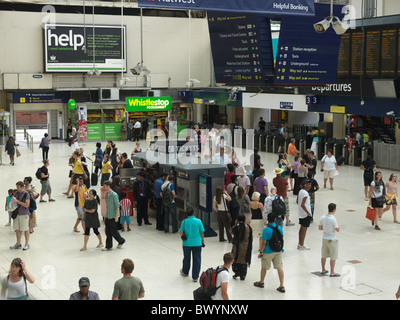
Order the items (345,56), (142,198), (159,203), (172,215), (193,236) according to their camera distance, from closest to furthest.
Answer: (193,236) < (172,215) < (159,203) < (142,198) < (345,56)

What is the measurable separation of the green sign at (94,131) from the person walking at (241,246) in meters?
27.1

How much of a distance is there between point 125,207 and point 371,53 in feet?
39.4

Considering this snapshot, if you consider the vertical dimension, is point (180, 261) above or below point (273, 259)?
below

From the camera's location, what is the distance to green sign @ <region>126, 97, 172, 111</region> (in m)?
31.0

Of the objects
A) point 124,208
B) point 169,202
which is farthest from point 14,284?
point 124,208

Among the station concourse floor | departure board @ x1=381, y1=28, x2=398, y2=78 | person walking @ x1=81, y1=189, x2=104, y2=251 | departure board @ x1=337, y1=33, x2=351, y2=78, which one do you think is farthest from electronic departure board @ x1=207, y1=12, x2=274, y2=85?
departure board @ x1=337, y1=33, x2=351, y2=78

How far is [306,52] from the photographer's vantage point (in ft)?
44.7

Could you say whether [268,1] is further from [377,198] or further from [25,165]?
[25,165]

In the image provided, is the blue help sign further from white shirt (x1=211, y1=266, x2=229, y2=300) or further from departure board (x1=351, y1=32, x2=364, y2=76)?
departure board (x1=351, y1=32, x2=364, y2=76)

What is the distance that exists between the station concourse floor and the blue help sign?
4332 mm

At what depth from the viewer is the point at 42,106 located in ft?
120

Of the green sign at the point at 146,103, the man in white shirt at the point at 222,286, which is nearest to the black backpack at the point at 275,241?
the man in white shirt at the point at 222,286

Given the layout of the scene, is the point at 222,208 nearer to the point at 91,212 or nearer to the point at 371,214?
the point at 91,212

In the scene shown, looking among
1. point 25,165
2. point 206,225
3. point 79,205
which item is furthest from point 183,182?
point 25,165
